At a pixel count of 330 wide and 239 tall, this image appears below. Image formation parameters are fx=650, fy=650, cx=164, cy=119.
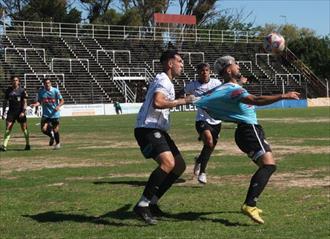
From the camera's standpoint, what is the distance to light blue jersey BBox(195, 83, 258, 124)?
7359 millimetres

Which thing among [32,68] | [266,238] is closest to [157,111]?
[266,238]

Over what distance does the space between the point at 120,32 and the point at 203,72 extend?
59.4m

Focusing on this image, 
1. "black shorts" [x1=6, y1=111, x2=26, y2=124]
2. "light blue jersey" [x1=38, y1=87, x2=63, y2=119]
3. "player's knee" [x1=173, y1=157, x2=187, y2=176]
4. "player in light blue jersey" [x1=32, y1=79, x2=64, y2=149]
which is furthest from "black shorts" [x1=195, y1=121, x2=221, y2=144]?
"black shorts" [x1=6, y1=111, x2=26, y2=124]

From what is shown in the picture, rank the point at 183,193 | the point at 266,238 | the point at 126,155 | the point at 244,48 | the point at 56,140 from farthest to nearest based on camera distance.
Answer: the point at 244,48 → the point at 56,140 → the point at 126,155 → the point at 183,193 → the point at 266,238

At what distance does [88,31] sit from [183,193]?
56991 mm

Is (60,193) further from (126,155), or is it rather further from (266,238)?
(126,155)

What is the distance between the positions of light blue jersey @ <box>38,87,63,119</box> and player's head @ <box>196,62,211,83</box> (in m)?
7.87

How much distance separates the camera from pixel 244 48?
73000 mm

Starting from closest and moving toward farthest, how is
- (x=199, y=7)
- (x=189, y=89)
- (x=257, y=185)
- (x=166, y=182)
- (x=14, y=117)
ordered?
(x=257, y=185) < (x=166, y=182) < (x=189, y=89) < (x=14, y=117) < (x=199, y=7)

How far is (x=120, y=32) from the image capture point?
228ft

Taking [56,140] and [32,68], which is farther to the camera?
[32,68]

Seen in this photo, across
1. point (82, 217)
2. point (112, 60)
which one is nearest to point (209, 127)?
point (82, 217)

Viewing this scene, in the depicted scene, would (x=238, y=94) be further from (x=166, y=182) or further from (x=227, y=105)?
(x=166, y=182)

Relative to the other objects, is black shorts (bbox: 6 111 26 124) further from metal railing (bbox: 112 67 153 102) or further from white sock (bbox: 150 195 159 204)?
metal railing (bbox: 112 67 153 102)
